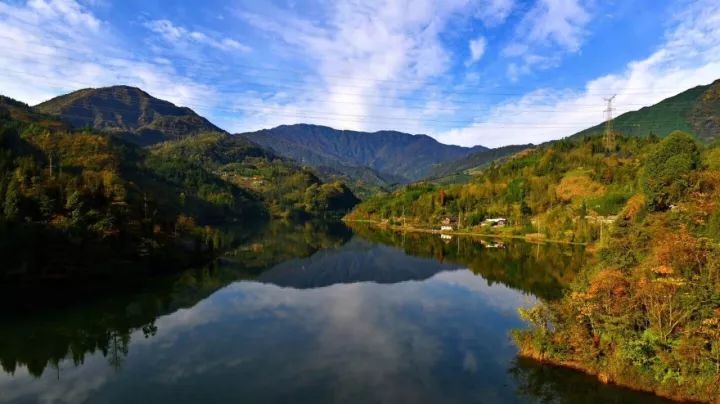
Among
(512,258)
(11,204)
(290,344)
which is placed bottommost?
(512,258)

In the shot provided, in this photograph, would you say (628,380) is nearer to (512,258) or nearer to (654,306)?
(654,306)

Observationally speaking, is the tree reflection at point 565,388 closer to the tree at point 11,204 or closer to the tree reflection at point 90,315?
the tree reflection at point 90,315

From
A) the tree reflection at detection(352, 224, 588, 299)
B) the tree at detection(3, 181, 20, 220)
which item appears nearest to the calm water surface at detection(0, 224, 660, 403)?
the tree reflection at detection(352, 224, 588, 299)

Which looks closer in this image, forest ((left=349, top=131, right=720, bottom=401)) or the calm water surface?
forest ((left=349, top=131, right=720, bottom=401))

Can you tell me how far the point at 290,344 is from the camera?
32.8m

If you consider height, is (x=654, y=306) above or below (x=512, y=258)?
above

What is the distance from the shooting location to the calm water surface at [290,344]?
2411 cm

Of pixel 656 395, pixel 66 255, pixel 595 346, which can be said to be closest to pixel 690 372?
pixel 656 395

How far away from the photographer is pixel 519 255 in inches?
3231

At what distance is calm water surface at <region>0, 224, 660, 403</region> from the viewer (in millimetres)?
24109

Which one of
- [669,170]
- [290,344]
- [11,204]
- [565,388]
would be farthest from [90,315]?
[669,170]

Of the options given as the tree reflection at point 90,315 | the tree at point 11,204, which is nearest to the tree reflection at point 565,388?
the tree reflection at point 90,315

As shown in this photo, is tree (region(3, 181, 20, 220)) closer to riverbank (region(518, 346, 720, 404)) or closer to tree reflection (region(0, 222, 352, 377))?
tree reflection (region(0, 222, 352, 377))

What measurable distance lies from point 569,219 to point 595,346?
88.5 m
